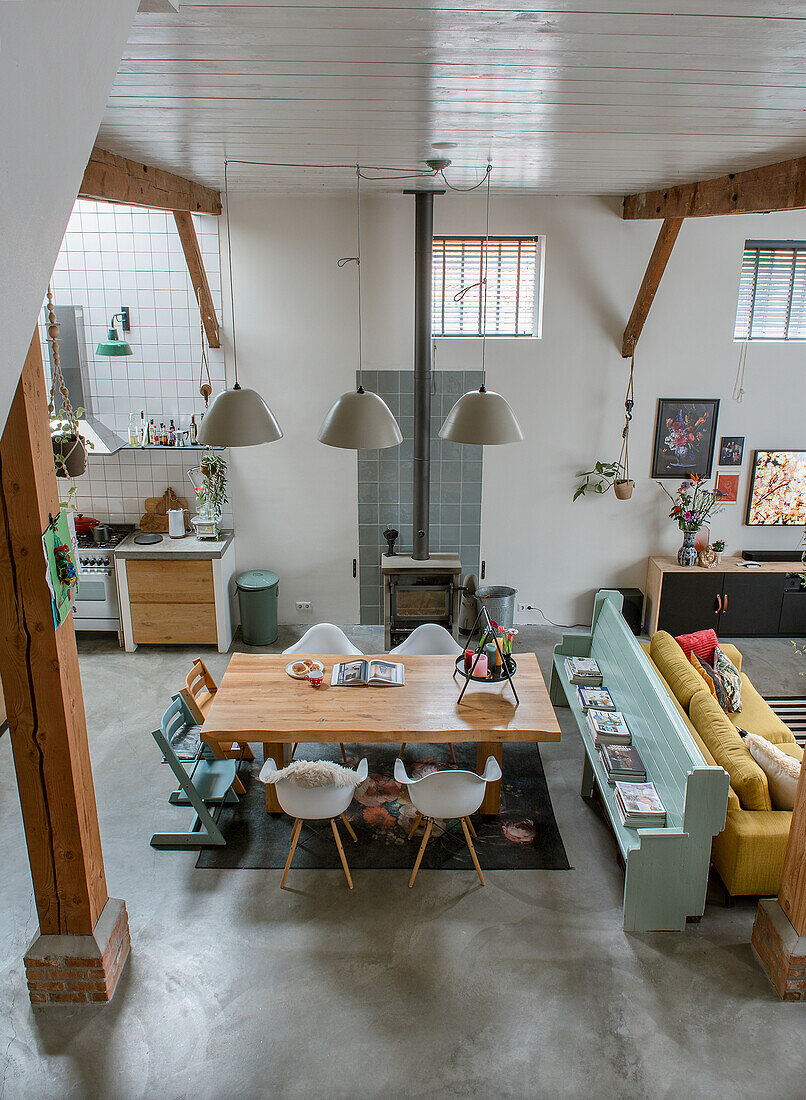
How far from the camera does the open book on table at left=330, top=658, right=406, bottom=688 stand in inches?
217

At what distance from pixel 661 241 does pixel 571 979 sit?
5.51 meters

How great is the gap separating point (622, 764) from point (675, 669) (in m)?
1.10

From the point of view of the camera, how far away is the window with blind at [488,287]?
24.6 feet

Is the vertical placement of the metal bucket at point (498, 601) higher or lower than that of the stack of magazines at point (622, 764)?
higher

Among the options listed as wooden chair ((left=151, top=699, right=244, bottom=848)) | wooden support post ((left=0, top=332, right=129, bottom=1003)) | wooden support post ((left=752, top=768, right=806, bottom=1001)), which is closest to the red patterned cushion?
wooden support post ((left=752, top=768, right=806, bottom=1001))

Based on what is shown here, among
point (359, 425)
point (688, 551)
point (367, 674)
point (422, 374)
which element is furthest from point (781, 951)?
point (422, 374)

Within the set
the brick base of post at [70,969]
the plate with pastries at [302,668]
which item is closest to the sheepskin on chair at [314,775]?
the plate with pastries at [302,668]

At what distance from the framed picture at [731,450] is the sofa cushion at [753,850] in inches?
159

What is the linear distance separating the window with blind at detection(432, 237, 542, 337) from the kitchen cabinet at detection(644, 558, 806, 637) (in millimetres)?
2682

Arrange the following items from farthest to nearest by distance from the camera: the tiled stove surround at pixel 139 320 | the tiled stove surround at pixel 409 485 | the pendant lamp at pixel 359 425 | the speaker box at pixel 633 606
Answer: the speaker box at pixel 633 606, the tiled stove surround at pixel 409 485, the tiled stove surround at pixel 139 320, the pendant lamp at pixel 359 425

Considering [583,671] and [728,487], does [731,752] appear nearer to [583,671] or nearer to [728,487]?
[583,671]

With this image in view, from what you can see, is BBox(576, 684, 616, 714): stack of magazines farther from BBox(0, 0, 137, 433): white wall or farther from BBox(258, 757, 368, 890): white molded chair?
BBox(0, 0, 137, 433): white wall

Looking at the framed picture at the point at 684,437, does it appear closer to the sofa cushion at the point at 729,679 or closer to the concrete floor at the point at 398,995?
the sofa cushion at the point at 729,679

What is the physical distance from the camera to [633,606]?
7992mm
